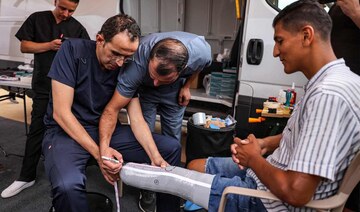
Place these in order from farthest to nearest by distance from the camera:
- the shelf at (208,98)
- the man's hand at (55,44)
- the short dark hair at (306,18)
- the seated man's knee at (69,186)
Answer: the shelf at (208,98)
the man's hand at (55,44)
the seated man's knee at (69,186)
the short dark hair at (306,18)

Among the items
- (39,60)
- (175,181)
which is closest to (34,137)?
(39,60)

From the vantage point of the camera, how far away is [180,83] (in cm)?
197

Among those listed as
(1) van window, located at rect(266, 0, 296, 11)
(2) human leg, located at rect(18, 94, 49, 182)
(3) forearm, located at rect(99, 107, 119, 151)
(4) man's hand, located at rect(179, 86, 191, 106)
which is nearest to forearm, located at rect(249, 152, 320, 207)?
(3) forearm, located at rect(99, 107, 119, 151)

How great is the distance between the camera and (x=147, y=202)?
74.8 inches

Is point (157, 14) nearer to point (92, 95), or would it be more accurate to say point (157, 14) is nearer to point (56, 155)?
point (92, 95)

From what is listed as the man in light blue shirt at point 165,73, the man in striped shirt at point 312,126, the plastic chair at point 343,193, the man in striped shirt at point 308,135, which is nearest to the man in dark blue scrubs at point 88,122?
the man in light blue shirt at point 165,73

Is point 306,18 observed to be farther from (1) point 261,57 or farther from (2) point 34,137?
(2) point 34,137

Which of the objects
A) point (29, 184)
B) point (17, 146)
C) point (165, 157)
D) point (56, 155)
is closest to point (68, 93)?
point (56, 155)

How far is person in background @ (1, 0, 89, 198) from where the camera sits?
202 cm

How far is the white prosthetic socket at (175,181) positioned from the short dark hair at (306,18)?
64 centimetres

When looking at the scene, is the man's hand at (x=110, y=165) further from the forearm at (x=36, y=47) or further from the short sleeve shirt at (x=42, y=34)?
the forearm at (x=36, y=47)

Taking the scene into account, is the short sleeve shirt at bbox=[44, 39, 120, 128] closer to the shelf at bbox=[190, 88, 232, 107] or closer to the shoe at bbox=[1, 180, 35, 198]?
the shoe at bbox=[1, 180, 35, 198]

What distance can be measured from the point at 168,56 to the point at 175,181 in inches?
24.0

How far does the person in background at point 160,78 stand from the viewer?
4.56 ft
